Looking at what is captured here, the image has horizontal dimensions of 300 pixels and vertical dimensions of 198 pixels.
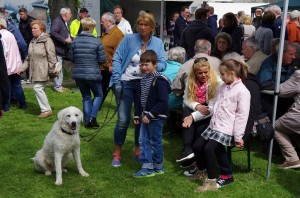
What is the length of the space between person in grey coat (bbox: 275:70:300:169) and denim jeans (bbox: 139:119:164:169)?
59.1 inches

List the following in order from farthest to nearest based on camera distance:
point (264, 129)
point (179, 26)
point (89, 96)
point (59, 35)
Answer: point (179, 26), point (59, 35), point (89, 96), point (264, 129)

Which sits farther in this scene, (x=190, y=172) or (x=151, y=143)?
(x=190, y=172)

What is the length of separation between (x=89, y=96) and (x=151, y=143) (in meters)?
2.54

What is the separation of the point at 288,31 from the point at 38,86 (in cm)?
528

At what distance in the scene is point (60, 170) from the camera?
4.89 m

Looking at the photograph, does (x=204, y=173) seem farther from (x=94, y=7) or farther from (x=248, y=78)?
(x=94, y=7)

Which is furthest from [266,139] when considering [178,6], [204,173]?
[178,6]

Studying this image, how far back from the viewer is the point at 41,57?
7.79 metres

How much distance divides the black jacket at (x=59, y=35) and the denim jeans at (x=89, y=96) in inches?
119

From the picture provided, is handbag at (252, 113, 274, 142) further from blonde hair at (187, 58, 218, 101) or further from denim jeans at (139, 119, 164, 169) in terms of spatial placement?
denim jeans at (139, 119, 164, 169)

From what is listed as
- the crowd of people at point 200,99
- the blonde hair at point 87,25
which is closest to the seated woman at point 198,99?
the crowd of people at point 200,99

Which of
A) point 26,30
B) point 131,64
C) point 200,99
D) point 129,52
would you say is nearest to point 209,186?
point 200,99

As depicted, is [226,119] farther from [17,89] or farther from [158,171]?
[17,89]

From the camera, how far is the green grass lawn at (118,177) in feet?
15.4
